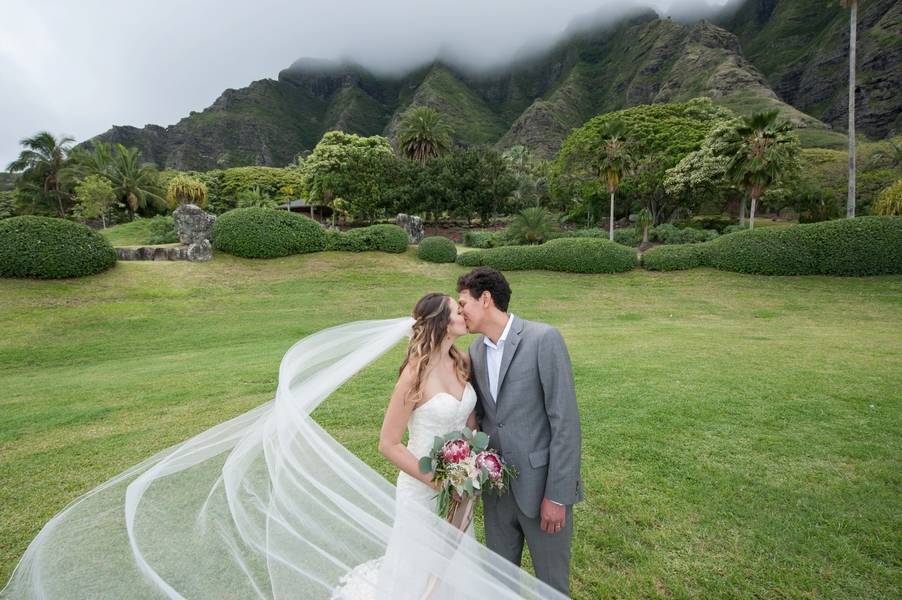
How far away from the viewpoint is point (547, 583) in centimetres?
254

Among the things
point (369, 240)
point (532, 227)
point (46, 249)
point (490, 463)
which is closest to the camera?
point (490, 463)

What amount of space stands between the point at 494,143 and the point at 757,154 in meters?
92.6

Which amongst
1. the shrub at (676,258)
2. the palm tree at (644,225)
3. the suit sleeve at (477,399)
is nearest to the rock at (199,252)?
the shrub at (676,258)

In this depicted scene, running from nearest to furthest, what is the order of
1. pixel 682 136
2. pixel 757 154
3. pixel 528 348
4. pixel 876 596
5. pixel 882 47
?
pixel 528 348 < pixel 876 596 < pixel 757 154 < pixel 682 136 < pixel 882 47

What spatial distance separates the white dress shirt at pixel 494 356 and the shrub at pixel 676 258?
21.9m

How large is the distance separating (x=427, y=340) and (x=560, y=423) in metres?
0.87

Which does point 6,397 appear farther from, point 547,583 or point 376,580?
point 547,583

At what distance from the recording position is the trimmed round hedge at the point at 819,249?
18.1 m

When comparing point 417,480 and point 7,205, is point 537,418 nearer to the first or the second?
point 417,480

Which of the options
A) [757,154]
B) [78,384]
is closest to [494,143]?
[757,154]

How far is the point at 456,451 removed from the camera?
2357mm

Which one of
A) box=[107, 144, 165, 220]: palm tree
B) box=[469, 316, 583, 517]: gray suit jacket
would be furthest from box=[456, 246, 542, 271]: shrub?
box=[107, 144, 165, 220]: palm tree

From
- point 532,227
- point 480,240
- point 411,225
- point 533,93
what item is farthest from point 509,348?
point 533,93

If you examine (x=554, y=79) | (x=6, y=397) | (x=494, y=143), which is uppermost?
(x=554, y=79)
